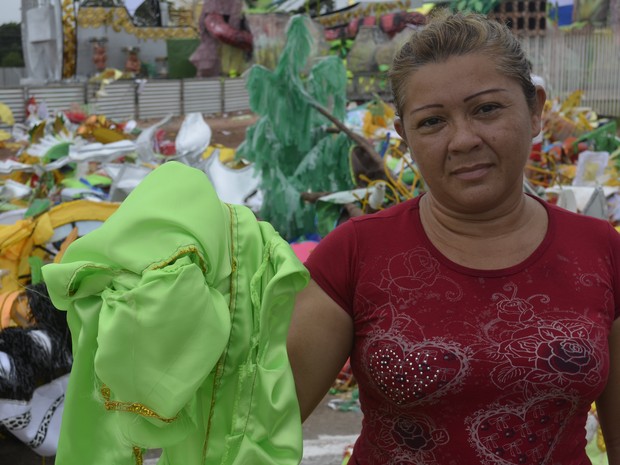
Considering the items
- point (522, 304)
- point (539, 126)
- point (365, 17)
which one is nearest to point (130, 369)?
point (522, 304)

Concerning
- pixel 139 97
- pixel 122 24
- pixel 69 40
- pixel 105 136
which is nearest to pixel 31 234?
pixel 105 136

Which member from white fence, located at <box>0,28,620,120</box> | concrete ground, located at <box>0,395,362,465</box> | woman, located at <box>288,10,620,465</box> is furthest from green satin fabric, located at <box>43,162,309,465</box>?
white fence, located at <box>0,28,620,120</box>

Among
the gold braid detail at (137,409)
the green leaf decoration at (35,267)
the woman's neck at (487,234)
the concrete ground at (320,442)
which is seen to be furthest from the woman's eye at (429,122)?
the green leaf decoration at (35,267)

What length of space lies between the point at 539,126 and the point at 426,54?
278 mm

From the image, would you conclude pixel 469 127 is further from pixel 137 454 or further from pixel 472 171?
pixel 137 454

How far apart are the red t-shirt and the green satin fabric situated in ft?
0.51

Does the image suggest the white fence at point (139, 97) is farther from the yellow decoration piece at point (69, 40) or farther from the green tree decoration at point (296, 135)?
the green tree decoration at point (296, 135)

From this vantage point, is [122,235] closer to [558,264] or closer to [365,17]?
[558,264]

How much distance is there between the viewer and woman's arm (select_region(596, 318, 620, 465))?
149 centimetres

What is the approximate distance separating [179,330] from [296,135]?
5.98 m

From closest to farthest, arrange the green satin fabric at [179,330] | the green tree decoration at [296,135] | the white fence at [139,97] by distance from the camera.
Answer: the green satin fabric at [179,330] < the green tree decoration at [296,135] < the white fence at [139,97]

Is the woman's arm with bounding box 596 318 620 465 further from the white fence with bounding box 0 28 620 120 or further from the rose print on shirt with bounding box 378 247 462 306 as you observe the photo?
the white fence with bounding box 0 28 620 120

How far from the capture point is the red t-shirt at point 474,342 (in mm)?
1372

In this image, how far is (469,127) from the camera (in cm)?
141
